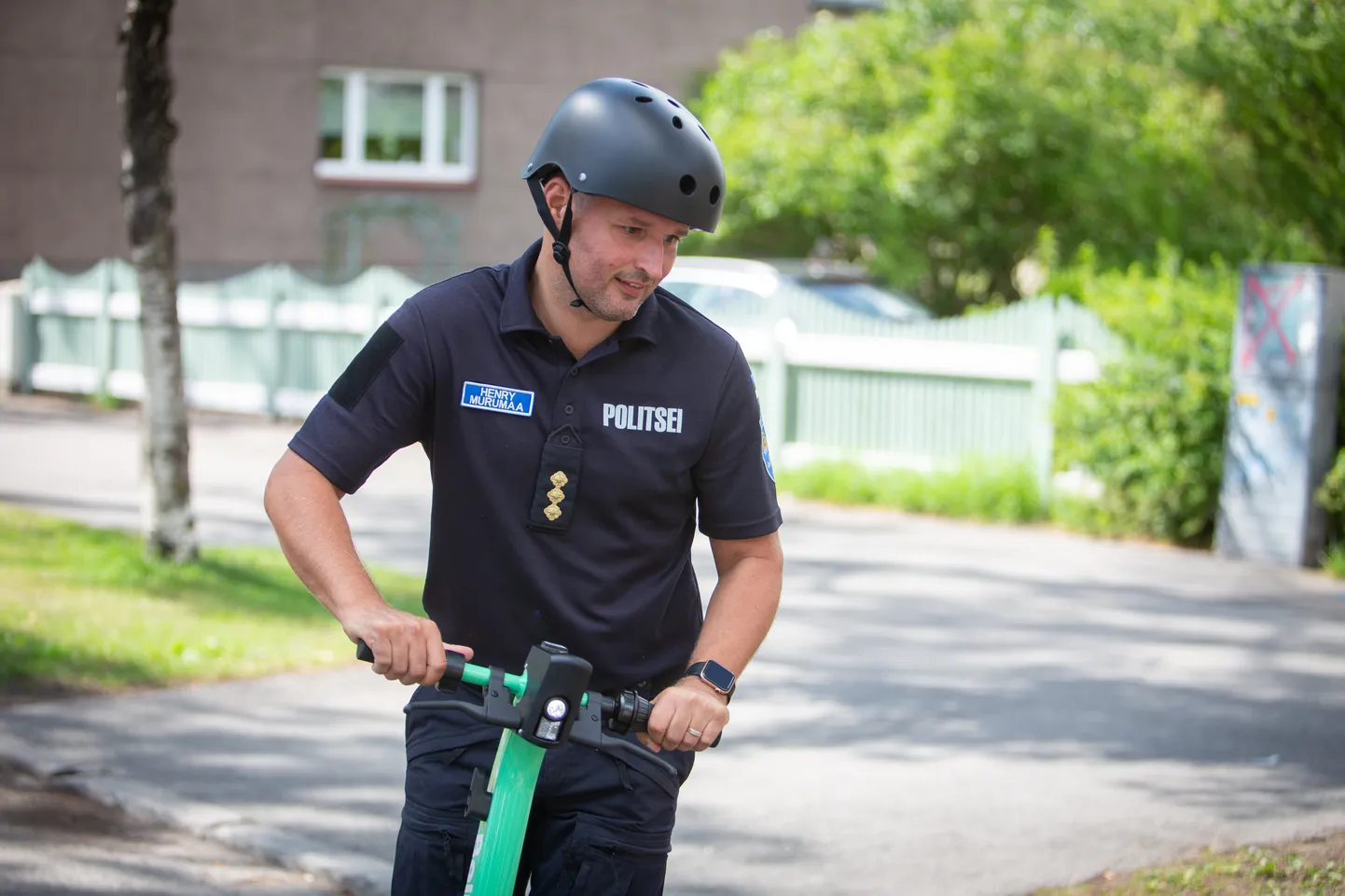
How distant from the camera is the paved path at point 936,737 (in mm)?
5613

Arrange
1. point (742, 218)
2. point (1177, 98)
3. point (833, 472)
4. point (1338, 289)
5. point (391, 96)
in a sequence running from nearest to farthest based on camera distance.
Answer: point (1338, 289)
point (833, 472)
point (1177, 98)
point (742, 218)
point (391, 96)

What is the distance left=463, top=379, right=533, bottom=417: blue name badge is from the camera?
306cm

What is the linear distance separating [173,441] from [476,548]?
646cm

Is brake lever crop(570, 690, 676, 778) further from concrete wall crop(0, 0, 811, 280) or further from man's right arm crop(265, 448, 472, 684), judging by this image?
concrete wall crop(0, 0, 811, 280)

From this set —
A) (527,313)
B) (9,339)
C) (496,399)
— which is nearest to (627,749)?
(496,399)

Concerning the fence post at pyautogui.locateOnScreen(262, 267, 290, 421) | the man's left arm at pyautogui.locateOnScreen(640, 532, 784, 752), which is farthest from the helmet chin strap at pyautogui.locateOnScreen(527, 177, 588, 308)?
the fence post at pyautogui.locateOnScreen(262, 267, 290, 421)

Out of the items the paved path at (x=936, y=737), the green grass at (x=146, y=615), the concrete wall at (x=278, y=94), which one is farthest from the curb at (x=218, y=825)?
the concrete wall at (x=278, y=94)

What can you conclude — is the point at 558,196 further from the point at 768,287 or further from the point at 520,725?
the point at 768,287

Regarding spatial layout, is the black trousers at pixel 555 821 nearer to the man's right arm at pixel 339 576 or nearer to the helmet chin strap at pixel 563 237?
the man's right arm at pixel 339 576

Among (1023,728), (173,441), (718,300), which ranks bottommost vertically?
(1023,728)

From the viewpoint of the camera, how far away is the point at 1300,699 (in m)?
7.80

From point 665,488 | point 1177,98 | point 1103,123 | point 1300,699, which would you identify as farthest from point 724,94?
point 665,488

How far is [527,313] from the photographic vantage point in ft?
10.2

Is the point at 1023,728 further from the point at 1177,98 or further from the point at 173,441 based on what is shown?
the point at 1177,98
